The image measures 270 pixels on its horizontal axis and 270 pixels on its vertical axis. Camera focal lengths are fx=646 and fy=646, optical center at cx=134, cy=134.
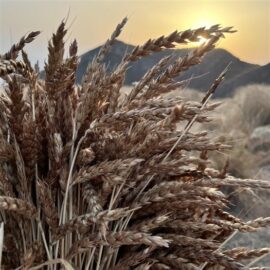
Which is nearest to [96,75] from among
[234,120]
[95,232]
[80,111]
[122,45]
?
[80,111]

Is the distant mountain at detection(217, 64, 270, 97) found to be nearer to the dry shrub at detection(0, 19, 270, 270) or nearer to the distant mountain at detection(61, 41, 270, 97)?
the distant mountain at detection(61, 41, 270, 97)

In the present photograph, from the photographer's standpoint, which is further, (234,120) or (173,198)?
(234,120)

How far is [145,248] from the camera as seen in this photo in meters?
0.87

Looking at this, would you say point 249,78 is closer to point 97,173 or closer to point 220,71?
point 220,71

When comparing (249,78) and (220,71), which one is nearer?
(220,71)

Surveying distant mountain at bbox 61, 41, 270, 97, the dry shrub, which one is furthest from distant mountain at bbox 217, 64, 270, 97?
the dry shrub

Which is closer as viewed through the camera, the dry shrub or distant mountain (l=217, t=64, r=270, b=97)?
the dry shrub

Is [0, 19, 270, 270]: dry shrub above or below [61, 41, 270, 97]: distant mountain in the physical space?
below

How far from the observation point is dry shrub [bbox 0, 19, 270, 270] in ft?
2.59

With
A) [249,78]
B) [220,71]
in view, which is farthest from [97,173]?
[249,78]

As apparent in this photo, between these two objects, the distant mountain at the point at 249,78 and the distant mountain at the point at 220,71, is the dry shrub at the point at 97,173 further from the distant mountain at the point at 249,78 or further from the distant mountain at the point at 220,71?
the distant mountain at the point at 249,78

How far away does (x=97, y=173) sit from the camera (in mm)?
766

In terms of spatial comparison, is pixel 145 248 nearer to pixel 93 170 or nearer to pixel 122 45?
pixel 93 170

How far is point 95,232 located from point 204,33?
0.29 meters
